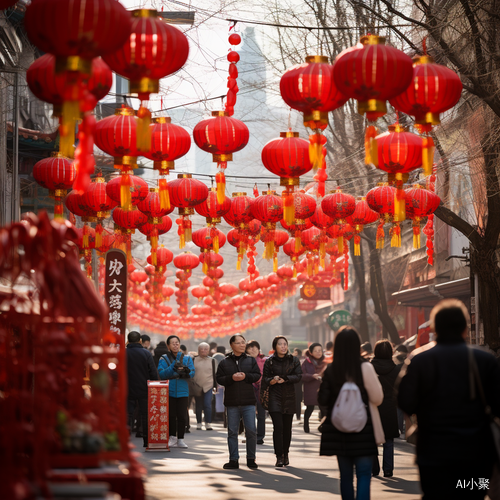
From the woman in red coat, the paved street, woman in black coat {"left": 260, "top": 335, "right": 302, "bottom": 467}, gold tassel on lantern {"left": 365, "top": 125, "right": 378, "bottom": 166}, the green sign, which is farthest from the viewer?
the green sign

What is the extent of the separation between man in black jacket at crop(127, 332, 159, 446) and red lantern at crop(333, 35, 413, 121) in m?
7.55

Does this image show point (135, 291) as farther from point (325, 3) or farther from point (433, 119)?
point (433, 119)

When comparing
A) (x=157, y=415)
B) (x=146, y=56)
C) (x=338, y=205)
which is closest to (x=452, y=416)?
(x=146, y=56)

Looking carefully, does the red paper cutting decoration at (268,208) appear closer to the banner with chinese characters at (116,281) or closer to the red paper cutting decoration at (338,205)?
the red paper cutting decoration at (338,205)

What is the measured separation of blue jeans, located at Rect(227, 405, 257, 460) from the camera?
11039 millimetres

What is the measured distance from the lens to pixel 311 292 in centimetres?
3309

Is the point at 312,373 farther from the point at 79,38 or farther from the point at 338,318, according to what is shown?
the point at 338,318

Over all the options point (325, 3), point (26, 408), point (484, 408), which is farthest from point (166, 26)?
point (325, 3)

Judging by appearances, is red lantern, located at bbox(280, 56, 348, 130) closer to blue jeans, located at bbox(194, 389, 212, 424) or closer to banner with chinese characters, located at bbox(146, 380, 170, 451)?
banner with chinese characters, located at bbox(146, 380, 170, 451)

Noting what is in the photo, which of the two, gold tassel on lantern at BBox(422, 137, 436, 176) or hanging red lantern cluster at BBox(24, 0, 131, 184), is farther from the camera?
gold tassel on lantern at BBox(422, 137, 436, 176)

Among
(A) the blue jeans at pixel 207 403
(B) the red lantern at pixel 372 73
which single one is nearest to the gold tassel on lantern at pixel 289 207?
(B) the red lantern at pixel 372 73

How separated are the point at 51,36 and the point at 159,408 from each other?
893 centimetres

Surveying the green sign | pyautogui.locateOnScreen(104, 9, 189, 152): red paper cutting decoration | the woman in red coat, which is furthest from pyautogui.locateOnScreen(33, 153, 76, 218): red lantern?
the green sign

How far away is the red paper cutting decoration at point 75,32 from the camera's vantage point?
207 inches
